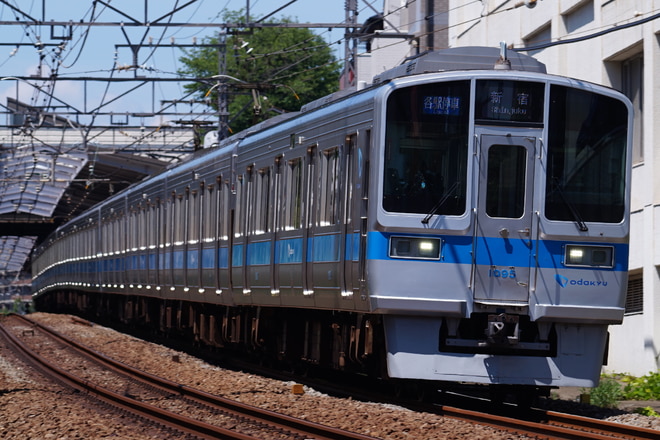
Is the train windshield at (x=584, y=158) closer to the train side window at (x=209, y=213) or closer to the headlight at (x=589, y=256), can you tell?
the headlight at (x=589, y=256)

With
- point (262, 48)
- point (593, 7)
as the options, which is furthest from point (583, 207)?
Result: point (262, 48)

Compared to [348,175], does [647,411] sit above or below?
below

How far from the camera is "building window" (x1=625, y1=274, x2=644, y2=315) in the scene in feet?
57.7

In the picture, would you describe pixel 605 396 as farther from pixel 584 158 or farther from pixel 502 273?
pixel 584 158

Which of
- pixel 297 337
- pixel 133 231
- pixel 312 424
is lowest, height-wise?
pixel 312 424

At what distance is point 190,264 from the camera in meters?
19.7

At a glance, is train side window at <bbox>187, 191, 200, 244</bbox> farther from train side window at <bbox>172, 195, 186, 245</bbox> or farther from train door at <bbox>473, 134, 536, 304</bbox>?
train door at <bbox>473, 134, 536, 304</bbox>

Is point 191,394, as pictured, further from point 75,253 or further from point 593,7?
point 75,253

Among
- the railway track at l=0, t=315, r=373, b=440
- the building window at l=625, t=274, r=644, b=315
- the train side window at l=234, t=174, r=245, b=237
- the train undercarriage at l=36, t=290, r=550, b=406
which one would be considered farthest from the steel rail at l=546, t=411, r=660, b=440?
the building window at l=625, t=274, r=644, b=315

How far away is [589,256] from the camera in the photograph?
10.9m

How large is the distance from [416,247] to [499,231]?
0.74m

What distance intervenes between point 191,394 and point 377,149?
150 inches

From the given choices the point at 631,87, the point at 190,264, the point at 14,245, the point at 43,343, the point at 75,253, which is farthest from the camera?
the point at 14,245

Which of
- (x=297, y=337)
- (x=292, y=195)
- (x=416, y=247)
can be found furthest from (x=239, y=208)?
(x=416, y=247)
